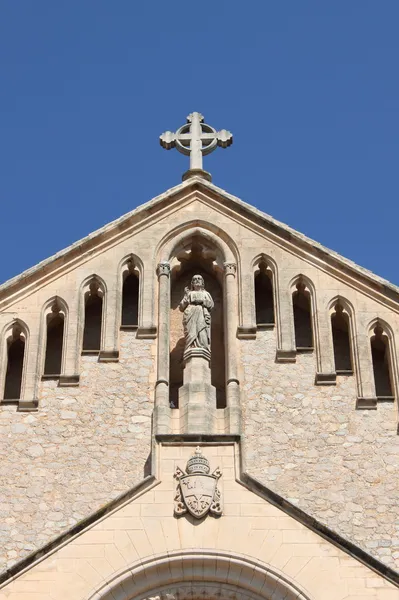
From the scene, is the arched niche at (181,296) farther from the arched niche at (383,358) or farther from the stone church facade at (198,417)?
the arched niche at (383,358)

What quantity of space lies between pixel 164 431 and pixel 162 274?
3.04m

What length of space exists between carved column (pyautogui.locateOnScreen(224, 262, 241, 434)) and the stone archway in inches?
90.4

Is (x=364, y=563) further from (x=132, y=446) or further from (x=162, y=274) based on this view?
(x=162, y=274)

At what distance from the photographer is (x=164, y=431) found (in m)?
20.3

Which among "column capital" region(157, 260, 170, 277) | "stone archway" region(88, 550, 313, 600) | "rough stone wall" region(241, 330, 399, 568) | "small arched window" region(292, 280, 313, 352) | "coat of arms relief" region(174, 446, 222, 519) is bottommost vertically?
"stone archway" region(88, 550, 313, 600)

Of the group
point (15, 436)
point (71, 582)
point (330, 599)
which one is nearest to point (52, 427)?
point (15, 436)

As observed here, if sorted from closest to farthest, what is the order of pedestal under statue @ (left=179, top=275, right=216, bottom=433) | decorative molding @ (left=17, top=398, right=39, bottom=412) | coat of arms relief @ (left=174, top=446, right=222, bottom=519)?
coat of arms relief @ (left=174, top=446, right=222, bottom=519) < pedestal under statue @ (left=179, top=275, right=216, bottom=433) < decorative molding @ (left=17, top=398, right=39, bottom=412)

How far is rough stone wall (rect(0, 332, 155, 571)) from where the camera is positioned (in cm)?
1980

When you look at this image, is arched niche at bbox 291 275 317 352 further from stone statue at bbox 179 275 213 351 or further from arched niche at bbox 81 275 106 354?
arched niche at bbox 81 275 106 354

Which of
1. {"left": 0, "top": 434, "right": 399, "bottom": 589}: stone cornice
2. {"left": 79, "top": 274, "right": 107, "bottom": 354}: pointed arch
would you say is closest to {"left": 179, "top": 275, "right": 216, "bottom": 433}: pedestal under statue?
{"left": 0, "top": 434, "right": 399, "bottom": 589}: stone cornice

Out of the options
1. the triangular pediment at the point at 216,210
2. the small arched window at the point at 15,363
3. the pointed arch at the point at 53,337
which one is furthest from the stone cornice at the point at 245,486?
the triangular pediment at the point at 216,210

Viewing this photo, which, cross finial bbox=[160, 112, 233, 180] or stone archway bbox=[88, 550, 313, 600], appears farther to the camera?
cross finial bbox=[160, 112, 233, 180]

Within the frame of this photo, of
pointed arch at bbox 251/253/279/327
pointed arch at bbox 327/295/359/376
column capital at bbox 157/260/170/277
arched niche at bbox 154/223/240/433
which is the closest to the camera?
arched niche at bbox 154/223/240/433

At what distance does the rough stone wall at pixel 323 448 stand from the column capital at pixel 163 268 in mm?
1858
